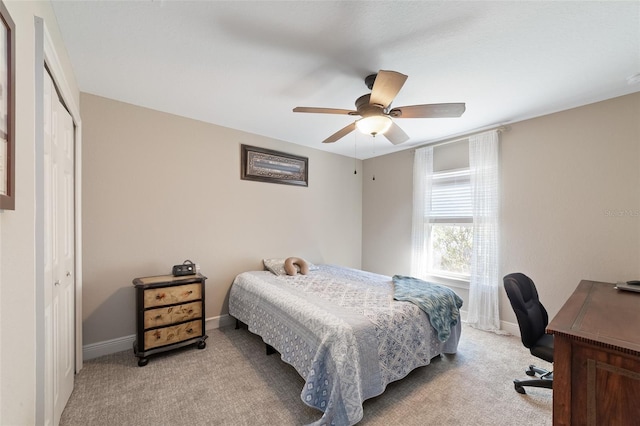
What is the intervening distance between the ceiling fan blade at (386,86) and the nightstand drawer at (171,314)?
2.60 meters

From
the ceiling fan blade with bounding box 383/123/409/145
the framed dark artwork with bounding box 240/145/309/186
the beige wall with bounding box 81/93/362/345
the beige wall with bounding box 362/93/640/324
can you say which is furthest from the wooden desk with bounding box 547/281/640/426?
the framed dark artwork with bounding box 240/145/309/186

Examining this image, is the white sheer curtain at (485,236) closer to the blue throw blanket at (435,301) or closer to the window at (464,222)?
the window at (464,222)

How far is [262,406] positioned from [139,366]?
1.32 metres

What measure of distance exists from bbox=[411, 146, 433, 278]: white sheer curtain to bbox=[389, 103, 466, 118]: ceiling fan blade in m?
1.92

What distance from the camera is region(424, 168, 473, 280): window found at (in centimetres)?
359

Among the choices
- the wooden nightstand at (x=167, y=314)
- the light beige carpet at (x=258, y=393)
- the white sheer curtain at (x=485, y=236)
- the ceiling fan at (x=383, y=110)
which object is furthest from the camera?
the white sheer curtain at (x=485, y=236)

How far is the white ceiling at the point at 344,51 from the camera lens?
1539 millimetres

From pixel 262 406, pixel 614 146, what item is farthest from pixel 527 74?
pixel 262 406

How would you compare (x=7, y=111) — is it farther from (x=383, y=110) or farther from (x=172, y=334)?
(x=172, y=334)

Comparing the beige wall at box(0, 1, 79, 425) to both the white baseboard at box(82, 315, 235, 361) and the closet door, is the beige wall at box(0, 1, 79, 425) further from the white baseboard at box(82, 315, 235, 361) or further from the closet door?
the white baseboard at box(82, 315, 235, 361)

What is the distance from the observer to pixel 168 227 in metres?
2.95

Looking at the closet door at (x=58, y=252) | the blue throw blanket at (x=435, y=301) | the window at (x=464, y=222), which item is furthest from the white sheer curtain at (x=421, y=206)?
the closet door at (x=58, y=252)

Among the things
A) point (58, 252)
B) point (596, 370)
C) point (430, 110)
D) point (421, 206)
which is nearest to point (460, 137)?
point (421, 206)

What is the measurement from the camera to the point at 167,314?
2.53m
